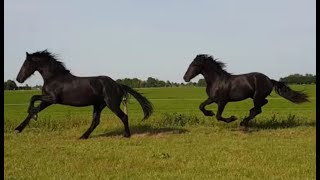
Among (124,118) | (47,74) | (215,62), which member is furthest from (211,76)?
(47,74)

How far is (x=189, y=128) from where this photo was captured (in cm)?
1291

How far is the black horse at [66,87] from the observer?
11.1m


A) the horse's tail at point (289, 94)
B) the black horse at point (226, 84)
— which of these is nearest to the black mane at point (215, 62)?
the black horse at point (226, 84)

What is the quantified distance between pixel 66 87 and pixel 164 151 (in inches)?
142

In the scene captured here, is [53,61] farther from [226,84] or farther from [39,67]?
[226,84]

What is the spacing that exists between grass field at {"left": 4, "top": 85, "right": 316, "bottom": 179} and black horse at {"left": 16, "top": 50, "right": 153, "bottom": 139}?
0.86 m

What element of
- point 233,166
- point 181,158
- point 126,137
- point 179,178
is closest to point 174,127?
point 126,137

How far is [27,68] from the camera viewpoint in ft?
37.2

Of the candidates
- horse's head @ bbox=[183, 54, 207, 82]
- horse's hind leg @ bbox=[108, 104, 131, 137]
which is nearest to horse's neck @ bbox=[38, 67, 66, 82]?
horse's hind leg @ bbox=[108, 104, 131, 137]

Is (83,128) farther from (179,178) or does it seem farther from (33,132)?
(179,178)

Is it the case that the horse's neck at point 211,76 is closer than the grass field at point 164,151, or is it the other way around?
the grass field at point 164,151

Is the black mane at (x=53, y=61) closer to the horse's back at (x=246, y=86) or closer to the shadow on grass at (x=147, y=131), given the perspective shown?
the shadow on grass at (x=147, y=131)

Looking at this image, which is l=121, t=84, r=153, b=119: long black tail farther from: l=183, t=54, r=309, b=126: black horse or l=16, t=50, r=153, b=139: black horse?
l=183, t=54, r=309, b=126: black horse

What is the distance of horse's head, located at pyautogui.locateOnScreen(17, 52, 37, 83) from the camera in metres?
11.3
